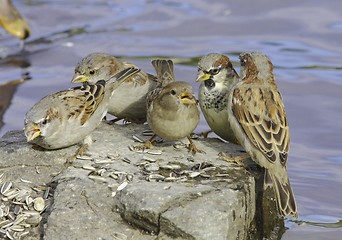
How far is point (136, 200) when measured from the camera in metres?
6.20

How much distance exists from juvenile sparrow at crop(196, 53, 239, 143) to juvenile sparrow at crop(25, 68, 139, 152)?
35.5 inches

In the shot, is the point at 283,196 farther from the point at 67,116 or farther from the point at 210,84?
the point at 67,116

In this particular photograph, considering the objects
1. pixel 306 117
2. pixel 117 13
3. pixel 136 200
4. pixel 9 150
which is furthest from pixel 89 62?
pixel 117 13

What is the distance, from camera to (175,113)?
23.5 ft

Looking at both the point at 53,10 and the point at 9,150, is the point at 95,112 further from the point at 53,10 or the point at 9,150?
the point at 53,10

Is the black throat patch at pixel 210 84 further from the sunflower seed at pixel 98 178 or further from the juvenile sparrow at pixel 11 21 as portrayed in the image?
the juvenile sparrow at pixel 11 21

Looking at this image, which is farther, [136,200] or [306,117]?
[306,117]

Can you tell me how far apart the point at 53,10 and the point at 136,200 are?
9964 millimetres

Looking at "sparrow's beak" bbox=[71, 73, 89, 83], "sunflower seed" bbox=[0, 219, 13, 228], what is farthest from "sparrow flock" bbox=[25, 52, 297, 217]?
"sunflower seed" bbox=[0, 219, 13, 228]

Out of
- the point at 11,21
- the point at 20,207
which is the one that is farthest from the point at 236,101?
the point at 11,21

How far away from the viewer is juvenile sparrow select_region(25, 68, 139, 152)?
705cm

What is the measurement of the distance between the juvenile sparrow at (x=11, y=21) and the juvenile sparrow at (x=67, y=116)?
5055 millimetres

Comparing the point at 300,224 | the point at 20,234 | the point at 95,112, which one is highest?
the point at 95,112

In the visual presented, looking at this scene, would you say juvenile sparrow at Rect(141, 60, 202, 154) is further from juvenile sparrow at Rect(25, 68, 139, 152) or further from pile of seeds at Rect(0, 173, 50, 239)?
pile of seeds at Rect(0, 173, 50, 239)
